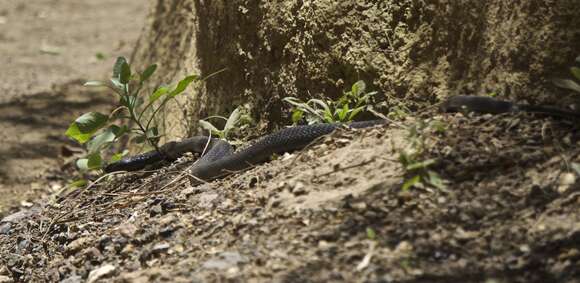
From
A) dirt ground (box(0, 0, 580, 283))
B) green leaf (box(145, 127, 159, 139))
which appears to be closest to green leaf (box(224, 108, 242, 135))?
green leaf (box(145, 127, 159, 139))

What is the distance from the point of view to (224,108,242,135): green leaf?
15.8 feet

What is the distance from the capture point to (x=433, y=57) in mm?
4184

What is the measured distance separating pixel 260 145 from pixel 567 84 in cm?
157

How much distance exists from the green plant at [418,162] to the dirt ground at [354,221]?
30 millimetres

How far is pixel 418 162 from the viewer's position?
3.30 metres

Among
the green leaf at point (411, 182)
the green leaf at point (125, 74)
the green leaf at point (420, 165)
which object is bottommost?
the green leaf at point (411, 182)

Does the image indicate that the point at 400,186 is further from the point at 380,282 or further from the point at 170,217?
the point at 170,217

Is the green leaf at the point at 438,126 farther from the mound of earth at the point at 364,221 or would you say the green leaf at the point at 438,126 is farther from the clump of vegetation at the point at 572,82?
the clump of vegetation at the point at 572,82

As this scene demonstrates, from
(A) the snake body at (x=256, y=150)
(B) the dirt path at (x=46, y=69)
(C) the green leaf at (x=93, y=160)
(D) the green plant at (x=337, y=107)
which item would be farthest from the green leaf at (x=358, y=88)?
(B) the dirt path at (x=46, y=69)

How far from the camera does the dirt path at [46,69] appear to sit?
6.88 m

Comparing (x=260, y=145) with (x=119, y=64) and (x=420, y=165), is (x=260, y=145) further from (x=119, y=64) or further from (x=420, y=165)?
(x=420, y=165)

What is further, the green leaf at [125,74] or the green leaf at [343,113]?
the green leaf at [125,74]

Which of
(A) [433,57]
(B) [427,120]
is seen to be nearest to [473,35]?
(A) [433,57]

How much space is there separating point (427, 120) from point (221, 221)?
105cm
